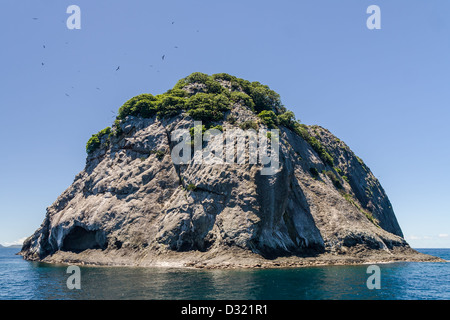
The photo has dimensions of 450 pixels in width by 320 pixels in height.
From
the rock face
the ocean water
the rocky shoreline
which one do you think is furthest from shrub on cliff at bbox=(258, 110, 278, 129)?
the ocean water

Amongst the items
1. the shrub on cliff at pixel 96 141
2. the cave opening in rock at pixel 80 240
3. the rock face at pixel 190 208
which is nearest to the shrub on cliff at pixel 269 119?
the rock face at pixel 190 208

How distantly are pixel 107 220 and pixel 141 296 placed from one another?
36.1 metres

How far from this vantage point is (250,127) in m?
64.3

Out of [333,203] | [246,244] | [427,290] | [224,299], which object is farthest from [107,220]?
[427,290]

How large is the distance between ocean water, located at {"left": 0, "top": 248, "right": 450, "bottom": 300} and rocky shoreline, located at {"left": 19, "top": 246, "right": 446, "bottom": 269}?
16.9ft

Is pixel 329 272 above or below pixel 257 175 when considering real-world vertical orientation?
below

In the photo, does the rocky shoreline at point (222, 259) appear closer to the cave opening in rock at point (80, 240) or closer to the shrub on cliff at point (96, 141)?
the cave opening in rock at point (80, 240)

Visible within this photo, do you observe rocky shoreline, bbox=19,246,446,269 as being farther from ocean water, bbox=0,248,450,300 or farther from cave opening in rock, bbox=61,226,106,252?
ocean water, bbox=0,248,450,300

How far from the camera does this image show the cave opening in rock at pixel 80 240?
63500 mm

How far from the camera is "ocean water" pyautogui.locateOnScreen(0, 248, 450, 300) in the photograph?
94.8ft

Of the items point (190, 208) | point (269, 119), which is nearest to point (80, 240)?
point (190, 208)

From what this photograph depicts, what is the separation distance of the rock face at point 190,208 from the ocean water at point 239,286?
10677 millimetres

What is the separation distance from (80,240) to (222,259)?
34904mm
